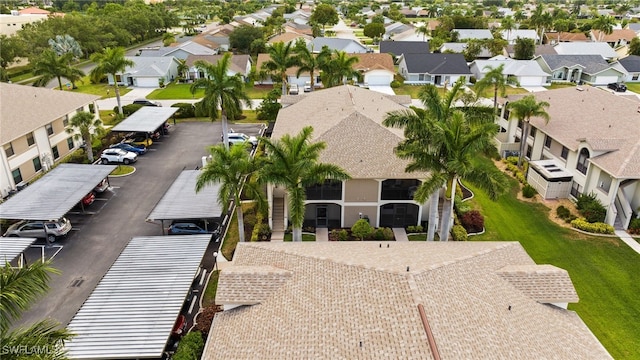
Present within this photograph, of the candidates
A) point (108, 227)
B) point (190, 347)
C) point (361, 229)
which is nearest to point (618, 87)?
point (361, 229)

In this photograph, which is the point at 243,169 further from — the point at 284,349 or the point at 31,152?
the point at 31,152

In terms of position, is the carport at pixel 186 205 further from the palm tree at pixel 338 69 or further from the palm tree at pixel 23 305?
the palm tree at pixel 338 69

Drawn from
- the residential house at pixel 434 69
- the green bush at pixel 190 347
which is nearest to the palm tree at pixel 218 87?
the green bush at pixel 190 347

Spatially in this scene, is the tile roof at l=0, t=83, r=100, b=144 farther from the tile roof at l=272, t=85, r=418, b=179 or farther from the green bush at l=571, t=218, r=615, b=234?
A: the green bush at l=571, t=218, r=615, b=234

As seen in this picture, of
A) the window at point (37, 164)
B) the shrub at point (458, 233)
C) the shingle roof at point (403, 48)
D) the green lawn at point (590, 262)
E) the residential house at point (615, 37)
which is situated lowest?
the green lawn at point (590, 262)

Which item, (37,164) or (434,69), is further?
(434,69)

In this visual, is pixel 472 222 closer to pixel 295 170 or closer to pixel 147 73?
pixel 295 170
